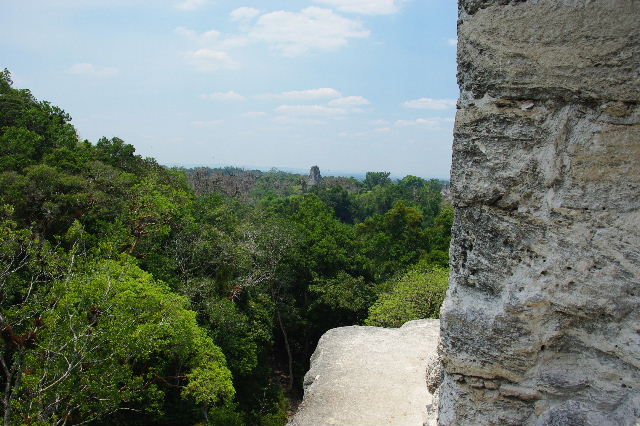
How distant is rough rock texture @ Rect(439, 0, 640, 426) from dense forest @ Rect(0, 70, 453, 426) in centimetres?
735

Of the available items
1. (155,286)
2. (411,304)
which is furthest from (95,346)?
(411,304)

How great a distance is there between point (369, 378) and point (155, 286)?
5.61m

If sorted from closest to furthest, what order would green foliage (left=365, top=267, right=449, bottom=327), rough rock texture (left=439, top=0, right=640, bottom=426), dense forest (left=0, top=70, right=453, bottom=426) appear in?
rough rock texture (left=439, top=0, right=640, bottom=426), dense forest (left=0, top=70, right=453, bottom=426), green foliage (left=365, top=267, right=449, bottom=327)

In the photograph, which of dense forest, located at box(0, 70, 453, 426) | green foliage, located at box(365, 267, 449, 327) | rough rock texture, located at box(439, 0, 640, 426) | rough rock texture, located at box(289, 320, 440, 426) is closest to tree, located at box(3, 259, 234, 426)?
dense forest, located at box(0, 70, 453, 426)

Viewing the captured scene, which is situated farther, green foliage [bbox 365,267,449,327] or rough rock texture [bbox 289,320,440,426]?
green foliage [bbox 365,267,449,327]

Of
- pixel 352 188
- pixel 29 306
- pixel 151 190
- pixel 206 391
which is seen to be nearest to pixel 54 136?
pixel 151 190

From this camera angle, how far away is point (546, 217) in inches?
120

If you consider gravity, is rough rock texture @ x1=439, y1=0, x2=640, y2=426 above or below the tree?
above

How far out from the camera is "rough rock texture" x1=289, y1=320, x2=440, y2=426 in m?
8.18

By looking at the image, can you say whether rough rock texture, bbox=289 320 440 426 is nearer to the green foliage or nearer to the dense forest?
the dense forest

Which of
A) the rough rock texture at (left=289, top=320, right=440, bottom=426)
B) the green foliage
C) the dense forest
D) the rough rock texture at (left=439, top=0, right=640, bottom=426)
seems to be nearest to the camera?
the rough rock texture at (left=439, top=0, right=640, bottom=426)

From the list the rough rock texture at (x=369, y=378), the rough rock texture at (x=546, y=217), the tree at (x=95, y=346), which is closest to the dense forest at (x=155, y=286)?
the tree at (x=95, y=346)

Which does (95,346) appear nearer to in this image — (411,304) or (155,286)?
(155,286)

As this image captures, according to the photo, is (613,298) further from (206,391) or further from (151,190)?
(151,190)
